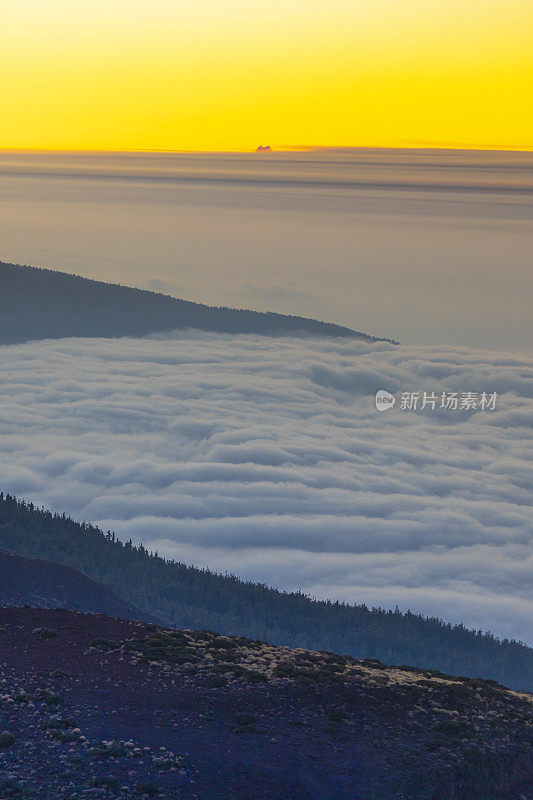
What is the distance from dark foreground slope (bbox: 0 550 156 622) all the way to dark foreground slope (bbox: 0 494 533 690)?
85.5 feet

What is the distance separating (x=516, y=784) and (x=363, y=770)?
7.17 m

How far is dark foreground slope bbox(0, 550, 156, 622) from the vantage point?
97.1 meters

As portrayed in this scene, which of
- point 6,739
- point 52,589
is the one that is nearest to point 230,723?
point 6,739

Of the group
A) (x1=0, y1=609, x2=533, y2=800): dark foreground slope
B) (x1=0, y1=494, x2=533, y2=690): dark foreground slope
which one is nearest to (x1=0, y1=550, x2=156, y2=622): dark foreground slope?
(x1=0, y1=494, x2=533, y2=690): dark foreground slope

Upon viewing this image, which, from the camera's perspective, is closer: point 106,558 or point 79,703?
point 79,703

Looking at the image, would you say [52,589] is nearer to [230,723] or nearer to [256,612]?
[256,612]

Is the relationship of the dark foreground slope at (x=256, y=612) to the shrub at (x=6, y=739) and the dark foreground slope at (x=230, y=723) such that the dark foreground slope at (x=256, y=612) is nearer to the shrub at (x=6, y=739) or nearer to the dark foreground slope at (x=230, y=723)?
the dark foreground slope at (x=230, y=723)

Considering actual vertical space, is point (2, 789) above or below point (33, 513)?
below

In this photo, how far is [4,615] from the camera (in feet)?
166

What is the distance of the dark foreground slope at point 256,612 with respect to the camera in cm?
14588

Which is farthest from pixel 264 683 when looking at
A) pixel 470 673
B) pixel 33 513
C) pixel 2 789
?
pixel 33 513

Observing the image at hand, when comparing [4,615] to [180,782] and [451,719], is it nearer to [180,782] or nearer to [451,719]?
[180,782]

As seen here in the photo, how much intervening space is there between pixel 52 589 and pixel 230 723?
6753 centimetres

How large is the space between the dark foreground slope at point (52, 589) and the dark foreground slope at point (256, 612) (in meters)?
26.1
